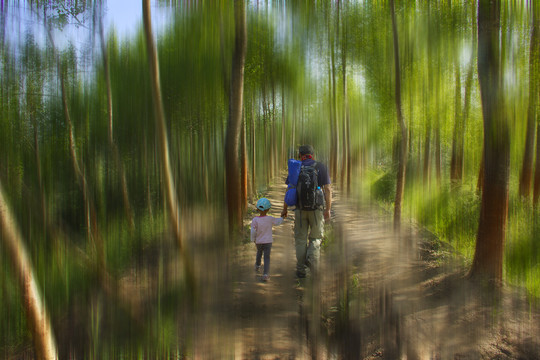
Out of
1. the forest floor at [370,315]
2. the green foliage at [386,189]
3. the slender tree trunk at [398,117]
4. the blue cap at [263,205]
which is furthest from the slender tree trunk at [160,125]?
the green foliage at [386,189]

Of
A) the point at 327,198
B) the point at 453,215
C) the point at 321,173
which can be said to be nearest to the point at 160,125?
the point at 321,173

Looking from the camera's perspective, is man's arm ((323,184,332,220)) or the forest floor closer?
the forest floor

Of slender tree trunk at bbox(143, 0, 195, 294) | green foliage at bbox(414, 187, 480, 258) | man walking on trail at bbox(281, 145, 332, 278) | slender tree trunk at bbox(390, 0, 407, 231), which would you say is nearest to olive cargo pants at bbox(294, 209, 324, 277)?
man walking on trail at bbox(281, 145, 332, 278)

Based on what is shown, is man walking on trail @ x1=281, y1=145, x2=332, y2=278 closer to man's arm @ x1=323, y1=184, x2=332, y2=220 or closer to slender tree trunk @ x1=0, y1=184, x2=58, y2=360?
man's arm @ x1=323, y1=184, x2=332, y2=220

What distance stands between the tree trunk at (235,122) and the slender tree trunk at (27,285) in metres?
6.04

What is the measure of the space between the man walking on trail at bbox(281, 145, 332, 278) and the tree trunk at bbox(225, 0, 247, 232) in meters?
3.46

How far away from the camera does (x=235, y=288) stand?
6.01 meters

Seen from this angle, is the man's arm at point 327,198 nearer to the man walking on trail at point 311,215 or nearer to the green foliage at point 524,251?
the man walking on trail at point 311,215

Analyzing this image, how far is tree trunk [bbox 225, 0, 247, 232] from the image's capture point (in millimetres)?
8992

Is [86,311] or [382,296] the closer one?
[382,296]

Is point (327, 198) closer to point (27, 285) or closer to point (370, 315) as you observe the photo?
point (370, 315)

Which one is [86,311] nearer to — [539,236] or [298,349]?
[298,349]

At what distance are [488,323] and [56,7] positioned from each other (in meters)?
12.0

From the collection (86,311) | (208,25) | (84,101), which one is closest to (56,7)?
(84,101)
